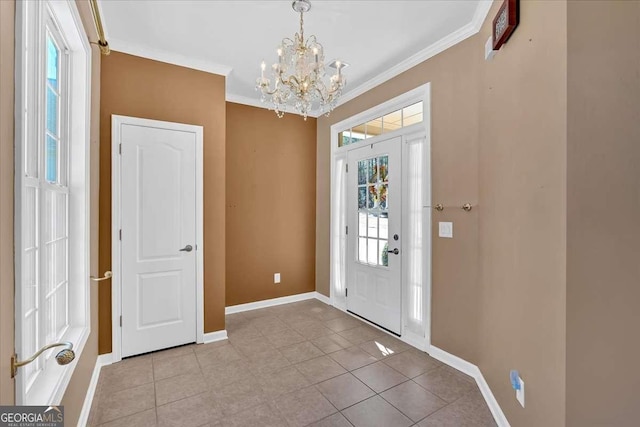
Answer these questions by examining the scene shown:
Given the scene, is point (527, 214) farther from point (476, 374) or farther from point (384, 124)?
point (384, 124)

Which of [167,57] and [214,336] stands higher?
[167,57]

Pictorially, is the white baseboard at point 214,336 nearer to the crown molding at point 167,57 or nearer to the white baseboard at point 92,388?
the white baseboard at point 92,388

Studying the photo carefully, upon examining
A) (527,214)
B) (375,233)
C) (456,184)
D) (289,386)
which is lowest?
(289,386)

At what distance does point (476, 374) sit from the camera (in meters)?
2.41

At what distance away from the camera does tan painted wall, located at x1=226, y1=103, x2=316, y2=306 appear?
13.1 ft

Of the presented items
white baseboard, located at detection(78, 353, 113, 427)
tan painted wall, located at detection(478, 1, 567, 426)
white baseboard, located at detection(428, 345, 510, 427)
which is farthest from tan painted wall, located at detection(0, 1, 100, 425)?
white baseboard, located at detection(428, 345, 510, 427)

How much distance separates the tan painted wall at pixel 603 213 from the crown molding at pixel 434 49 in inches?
47.3

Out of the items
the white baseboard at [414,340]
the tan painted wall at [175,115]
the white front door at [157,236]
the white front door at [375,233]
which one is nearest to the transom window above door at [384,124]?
the white front door at [375,233]

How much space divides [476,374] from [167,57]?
13.0ft

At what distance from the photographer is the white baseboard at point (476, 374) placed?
6.33 feet

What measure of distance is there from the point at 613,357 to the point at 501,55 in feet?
5.90

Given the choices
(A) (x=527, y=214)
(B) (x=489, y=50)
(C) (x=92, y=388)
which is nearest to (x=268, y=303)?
(C) (x=92, y=388)

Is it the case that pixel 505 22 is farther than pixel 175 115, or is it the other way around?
pixel 175 115

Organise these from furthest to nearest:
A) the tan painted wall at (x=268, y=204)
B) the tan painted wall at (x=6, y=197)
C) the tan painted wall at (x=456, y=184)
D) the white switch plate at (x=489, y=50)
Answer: the tan painted wall at (x=268, y=204) → the tan painted wall at (x=456, y=184) → the white switch plate at (x=489, y=50) → the tan painted wall at (x=6, y=197)
